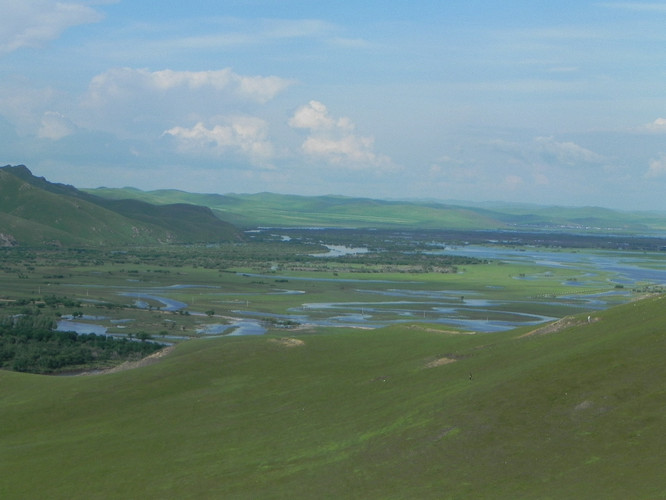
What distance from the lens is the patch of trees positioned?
253 feet

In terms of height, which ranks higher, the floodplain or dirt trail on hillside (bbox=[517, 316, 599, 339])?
dirt trail on hillside (bbox=[517, 316, 599, 339])

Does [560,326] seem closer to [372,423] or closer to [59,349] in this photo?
[372,423]

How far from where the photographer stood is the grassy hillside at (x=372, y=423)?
29.8m

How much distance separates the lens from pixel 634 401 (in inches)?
1294

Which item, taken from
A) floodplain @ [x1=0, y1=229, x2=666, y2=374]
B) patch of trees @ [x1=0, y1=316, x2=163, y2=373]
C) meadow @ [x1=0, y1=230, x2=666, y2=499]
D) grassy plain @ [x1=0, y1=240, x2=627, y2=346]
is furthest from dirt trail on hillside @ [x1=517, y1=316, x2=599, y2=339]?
grassy plain @ [x1=0, y1=240, x2=627, y2=346]

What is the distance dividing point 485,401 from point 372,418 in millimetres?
6272

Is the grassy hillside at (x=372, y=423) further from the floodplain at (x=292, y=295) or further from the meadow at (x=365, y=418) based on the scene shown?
the floodplain at (x=292, y=295)

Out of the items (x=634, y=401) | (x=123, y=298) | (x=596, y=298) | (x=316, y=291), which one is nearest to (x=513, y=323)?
(x=596, y=298)

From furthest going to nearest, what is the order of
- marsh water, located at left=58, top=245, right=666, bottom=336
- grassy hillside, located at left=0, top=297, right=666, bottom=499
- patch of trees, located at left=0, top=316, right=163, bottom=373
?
marsh water, located at left=58, top=245, right=666, bottom=336
patch of trees, located at left=0, top=316, right=163, bottom=373
grassy hillside, located at left=0, top=297, right=666, bottom=499

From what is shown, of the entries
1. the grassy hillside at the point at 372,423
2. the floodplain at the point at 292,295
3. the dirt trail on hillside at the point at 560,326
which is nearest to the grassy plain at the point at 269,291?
the floodplain at the point at 292,295

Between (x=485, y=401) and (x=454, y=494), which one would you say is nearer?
(x=454, y=494)

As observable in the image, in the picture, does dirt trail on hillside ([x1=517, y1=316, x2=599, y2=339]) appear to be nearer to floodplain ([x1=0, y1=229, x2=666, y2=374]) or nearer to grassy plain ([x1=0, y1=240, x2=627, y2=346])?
floodplain ([x1=0, y1=229, x2=666, y2=374])

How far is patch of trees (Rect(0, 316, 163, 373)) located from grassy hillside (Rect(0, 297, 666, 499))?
15.9m

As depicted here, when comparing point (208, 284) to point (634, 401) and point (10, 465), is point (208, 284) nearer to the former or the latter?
point (10, 465)
